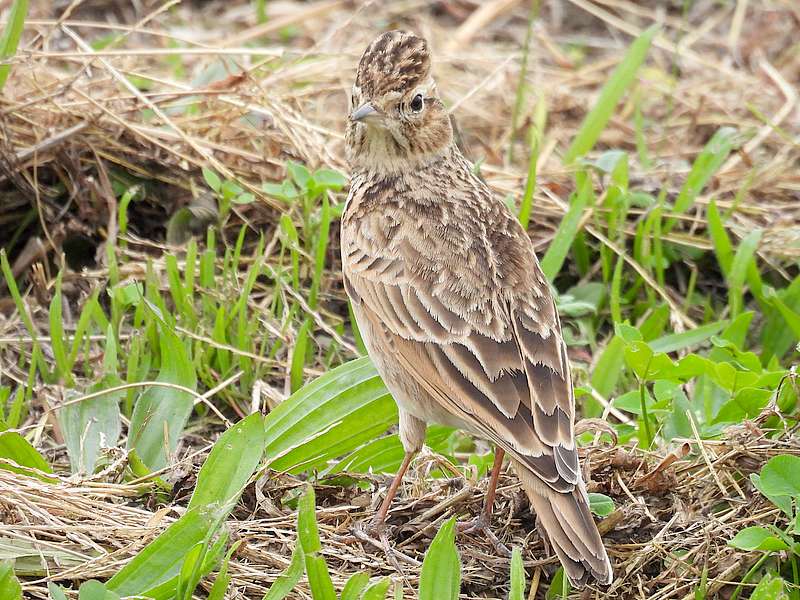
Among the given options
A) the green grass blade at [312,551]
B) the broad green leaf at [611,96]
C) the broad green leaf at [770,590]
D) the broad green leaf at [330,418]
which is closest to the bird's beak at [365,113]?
the broad green leaf at [330,418]

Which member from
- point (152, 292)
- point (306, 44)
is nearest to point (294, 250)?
point (152, 292)

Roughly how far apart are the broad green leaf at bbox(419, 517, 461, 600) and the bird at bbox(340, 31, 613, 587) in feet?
0.99

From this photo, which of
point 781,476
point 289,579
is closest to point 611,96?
point 781,476

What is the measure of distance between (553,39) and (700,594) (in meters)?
5.87

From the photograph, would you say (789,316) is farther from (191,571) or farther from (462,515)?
(191,571)

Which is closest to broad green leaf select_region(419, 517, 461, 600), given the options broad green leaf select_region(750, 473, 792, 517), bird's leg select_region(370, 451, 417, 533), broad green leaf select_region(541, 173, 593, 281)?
bird's leg select_region(370, 451, 417, 533)

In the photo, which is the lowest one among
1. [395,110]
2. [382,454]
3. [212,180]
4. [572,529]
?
[382,454]

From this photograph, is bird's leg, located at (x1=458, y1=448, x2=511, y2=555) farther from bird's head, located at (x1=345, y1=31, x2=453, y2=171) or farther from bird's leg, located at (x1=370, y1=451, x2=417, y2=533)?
bird's head, located at (x1=345, y1=31, x2=453, y2=171)

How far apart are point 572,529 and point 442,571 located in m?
0.40

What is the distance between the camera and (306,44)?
849 cm

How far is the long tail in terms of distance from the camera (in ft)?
11.6

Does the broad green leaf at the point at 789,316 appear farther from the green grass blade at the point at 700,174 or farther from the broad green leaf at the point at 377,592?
the broad green leaf at the point at 377,592

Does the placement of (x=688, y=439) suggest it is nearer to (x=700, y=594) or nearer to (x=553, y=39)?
(x=700, y=594)

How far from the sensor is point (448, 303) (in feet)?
13.8
